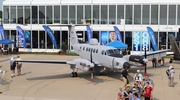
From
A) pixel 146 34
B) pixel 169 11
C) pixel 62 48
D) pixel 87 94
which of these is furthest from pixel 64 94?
pixel 169 11

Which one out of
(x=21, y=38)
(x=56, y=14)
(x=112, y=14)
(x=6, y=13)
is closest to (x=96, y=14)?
(x=112, y=14)

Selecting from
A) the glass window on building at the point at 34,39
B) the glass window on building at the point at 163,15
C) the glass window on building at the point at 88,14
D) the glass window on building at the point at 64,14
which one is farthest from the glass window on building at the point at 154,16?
the glass window on building at the point at 34,39

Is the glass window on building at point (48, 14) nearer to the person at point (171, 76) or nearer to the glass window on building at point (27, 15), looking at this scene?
the glass window on building at point (27, 15)

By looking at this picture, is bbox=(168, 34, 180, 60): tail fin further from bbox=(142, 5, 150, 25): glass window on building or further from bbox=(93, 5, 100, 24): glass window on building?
bbox=(93, 5, 100, 24): glass window on building

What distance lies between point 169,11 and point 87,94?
2981cm

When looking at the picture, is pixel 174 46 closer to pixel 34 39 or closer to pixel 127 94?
pixel 127 94

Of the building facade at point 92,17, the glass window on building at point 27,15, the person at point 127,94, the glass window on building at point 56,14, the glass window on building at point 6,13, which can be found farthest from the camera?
the glass window on building at point 6,13

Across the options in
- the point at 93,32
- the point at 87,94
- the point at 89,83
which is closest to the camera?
the point at 87,94

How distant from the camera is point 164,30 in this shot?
40.5 m

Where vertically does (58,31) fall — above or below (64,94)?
above

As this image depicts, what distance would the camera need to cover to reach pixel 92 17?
43.0 m

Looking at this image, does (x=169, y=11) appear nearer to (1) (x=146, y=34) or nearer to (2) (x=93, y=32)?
(1) (x=146, y=34)

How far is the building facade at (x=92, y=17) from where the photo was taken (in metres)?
40.8

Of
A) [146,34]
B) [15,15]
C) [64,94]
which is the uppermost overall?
[15,15]
